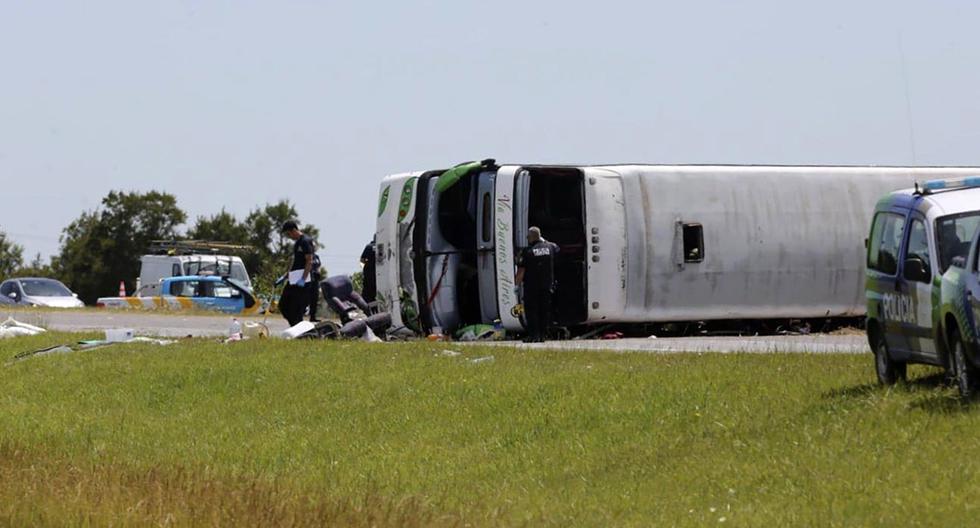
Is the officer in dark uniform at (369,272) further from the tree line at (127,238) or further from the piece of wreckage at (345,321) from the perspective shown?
the tree line at (127,238)

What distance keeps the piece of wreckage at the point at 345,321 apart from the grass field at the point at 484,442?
105 inches

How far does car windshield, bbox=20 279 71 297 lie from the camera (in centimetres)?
5119

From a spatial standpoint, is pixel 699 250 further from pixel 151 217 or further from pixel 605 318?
pixel 151 217

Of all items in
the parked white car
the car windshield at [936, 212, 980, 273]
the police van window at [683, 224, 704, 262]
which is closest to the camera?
the car windshield at [936, 212, 980, 273]

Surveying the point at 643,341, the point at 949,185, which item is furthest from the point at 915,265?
the point at 643,341

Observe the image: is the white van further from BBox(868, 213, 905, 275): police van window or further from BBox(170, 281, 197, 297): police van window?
BBox(868, 213, 905, 275): police van window

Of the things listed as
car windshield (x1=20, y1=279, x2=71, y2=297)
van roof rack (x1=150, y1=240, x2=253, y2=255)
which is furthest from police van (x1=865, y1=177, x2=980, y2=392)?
van roof rack (x1=150, y1=240, x2=253, y2=255)

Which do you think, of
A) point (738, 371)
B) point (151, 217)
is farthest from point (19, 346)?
point (151, 217)

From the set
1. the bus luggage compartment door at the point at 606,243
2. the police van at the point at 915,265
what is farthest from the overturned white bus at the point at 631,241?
the police van at the point at 915,265

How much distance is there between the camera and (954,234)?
45.0ft

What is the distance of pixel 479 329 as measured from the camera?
25.5 m

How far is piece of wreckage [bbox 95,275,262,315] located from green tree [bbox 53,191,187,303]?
35524mm

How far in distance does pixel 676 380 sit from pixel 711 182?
418 inches

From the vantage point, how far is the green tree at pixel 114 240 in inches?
3329
